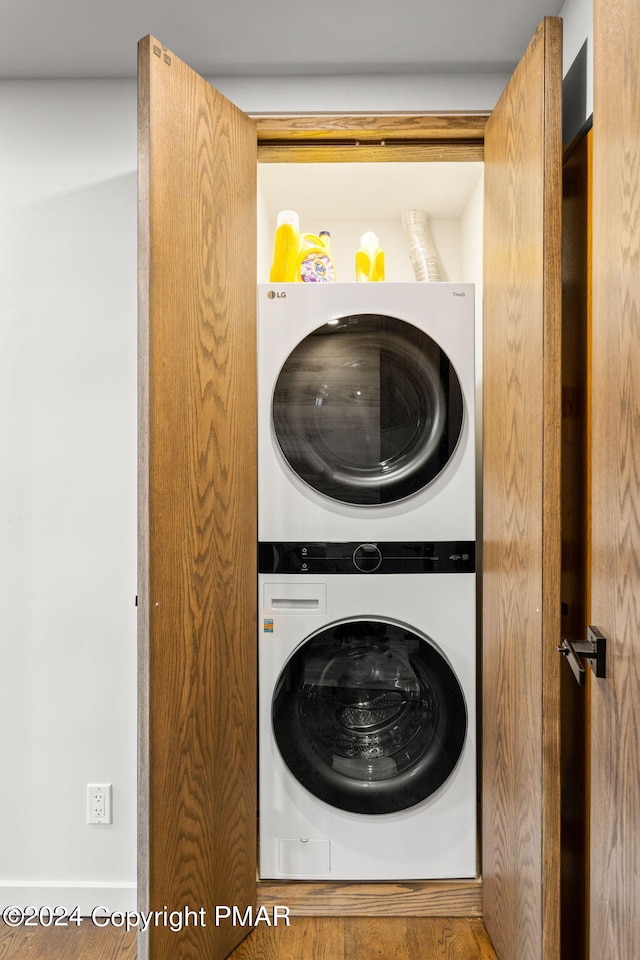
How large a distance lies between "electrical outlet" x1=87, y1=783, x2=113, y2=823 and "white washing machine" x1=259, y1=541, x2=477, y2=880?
0.44 metres

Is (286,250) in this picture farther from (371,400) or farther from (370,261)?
(371,400)

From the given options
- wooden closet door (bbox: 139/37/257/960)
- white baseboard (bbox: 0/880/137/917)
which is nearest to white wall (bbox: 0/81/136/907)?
white baseboard (bbox: 0/880/137/917)

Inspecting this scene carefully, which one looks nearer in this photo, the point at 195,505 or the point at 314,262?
the point at 195,505

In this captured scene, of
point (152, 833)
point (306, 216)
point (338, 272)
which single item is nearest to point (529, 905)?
point (152, 833)

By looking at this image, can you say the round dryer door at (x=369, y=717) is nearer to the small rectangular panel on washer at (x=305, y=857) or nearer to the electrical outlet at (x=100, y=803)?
the small rectangular panel on washer at (x=305, y=857)

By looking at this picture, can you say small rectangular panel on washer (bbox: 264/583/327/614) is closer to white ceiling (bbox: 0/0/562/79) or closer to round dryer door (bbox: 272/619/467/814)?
round dryer door (bbox: 272/619/467/814)

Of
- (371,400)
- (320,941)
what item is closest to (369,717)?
(320,941)

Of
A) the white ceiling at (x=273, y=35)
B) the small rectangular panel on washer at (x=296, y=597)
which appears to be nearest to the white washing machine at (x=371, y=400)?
the small rectangular panel on washer at (x=296, y=597)

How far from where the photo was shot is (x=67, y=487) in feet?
6.18

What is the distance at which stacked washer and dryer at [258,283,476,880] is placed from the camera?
1823 millimetres

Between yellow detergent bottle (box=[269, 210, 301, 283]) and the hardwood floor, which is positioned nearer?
the hardwood floor

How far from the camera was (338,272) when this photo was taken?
95.5 inches

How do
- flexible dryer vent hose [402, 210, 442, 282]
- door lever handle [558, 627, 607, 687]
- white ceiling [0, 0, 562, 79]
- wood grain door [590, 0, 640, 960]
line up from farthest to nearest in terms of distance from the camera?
flexible dryer vent hose [402, 210, 442, 282]
white ceiling [0, 0, 562, 79]
door lever handle [558, 627, 607, 687]
wood grain door [590, 0, 640, 960]

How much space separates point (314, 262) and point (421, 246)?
0.46 metres
